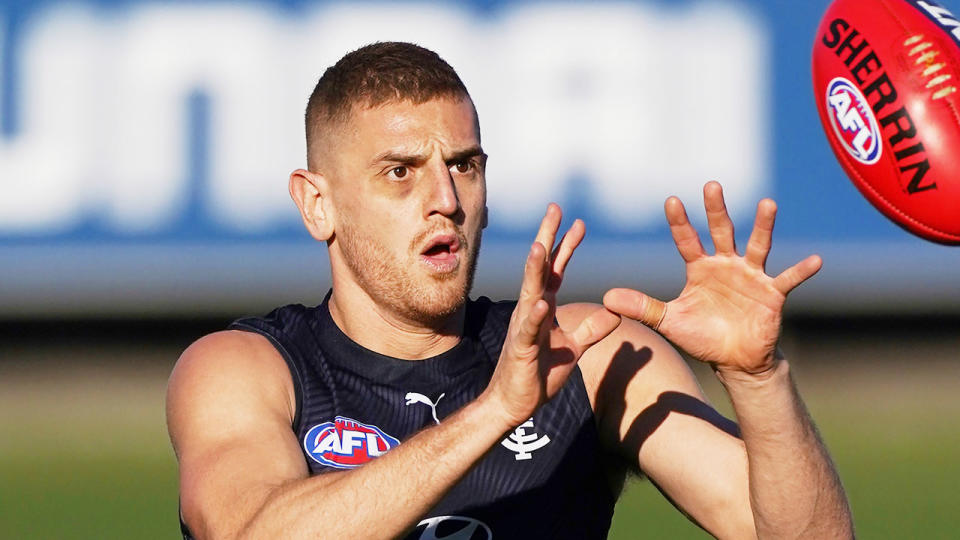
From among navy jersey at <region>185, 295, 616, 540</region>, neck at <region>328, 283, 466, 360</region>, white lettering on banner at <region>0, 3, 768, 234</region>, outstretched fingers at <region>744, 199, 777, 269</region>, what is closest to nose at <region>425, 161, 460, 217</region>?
neck at <region>328, 283, 466, 360</region>

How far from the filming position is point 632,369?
4.21 metres

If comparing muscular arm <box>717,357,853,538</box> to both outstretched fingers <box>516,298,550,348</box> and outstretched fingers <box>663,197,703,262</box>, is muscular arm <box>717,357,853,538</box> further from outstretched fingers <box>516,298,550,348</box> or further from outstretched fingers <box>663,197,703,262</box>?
outstretched fingers <box>516,298,550,348</box>

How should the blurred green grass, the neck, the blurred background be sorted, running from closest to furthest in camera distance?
the neck, the blurred green grass, the blurred background

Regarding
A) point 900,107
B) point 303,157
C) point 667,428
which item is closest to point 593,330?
point 667,428

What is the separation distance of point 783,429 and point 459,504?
0.96 m

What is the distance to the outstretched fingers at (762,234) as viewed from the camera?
3.40 m

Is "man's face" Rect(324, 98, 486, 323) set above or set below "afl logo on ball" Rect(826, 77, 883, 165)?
below

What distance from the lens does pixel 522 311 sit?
3.28 m

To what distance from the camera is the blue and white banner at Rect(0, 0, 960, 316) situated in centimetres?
1130

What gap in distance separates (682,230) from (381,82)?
110cm

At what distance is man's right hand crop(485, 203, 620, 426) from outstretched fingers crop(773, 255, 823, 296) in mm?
415

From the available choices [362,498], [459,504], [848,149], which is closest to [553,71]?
[848,149]

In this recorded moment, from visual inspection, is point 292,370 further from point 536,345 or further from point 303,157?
point 303,157

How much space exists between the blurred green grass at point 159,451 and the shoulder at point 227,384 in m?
3.81
